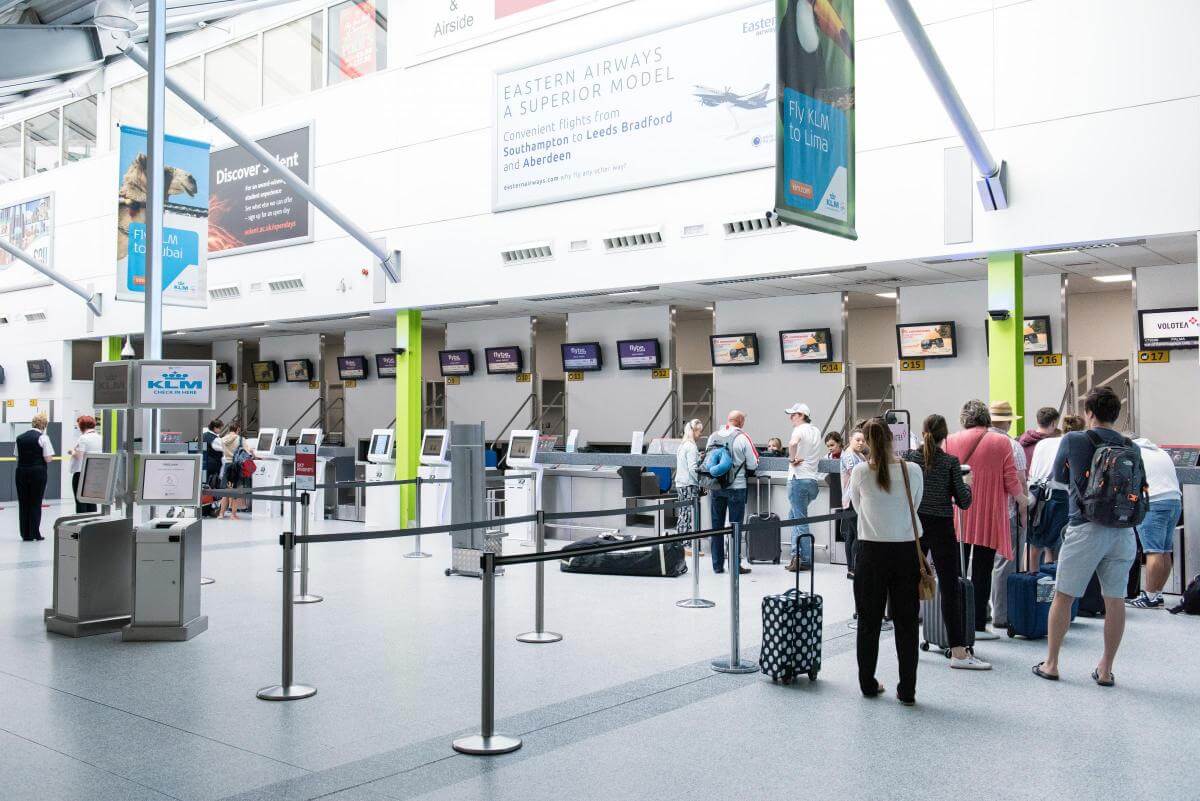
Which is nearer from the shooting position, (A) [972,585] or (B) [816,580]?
(A) [972,585]

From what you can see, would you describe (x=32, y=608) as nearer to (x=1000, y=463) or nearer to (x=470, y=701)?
(x=470, y=701)

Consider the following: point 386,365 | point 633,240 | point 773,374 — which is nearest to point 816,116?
point 633,240

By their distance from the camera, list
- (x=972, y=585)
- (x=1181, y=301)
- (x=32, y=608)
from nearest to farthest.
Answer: (x=972, y=585), (x=32, y=608), (x=1181, y=301)

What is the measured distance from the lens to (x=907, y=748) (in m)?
4.73

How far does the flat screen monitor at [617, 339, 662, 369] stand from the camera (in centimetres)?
1582

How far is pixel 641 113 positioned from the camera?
1255 cm

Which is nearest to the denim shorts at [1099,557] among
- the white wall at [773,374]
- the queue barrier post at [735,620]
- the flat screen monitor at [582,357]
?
the queue barrier post at [735,620]

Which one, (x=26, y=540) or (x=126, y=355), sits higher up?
(x=126, y=355)

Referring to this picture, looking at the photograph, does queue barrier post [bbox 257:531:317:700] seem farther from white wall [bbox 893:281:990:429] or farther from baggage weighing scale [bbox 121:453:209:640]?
white wall [bbox 893:281:990:429]

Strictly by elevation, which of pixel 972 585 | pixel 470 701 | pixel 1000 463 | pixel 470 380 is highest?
pixel 470 380

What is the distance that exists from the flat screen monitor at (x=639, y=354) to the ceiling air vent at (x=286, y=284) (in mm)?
5392

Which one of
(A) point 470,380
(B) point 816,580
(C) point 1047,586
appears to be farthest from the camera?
(A) point 470,380

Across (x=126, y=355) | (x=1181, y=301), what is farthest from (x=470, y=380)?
(x=1181, y=301)

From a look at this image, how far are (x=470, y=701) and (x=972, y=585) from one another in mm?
3343
